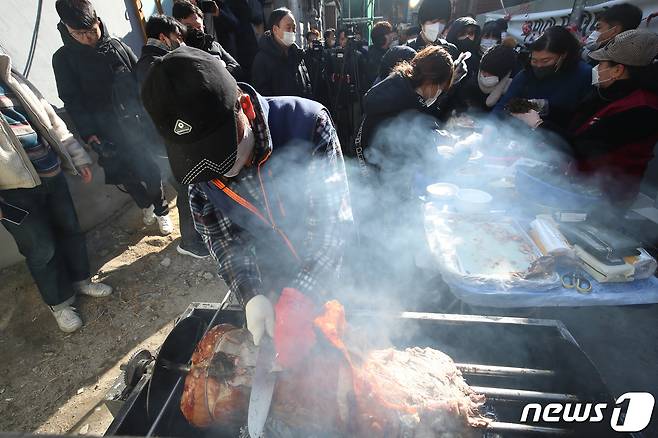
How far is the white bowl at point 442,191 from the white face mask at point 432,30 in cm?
323

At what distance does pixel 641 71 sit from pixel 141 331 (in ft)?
18.6

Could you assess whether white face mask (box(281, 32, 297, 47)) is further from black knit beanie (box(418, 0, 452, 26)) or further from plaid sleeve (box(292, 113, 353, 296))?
plaid sleeve (box(292, 113, 353, 296))

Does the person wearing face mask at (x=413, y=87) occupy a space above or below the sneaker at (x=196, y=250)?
above

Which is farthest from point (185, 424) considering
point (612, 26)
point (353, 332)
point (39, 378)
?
point (612, 26)

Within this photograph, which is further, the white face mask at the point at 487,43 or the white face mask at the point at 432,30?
the white face mask at the point at 487,43

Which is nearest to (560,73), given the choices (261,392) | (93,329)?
(261,392)

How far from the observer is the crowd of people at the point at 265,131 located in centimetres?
160

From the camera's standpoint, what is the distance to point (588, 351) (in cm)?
337

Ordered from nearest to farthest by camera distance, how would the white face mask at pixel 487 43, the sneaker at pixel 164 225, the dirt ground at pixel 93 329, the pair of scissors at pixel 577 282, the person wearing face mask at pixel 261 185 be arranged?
1. the person wearing face mask at pixel 261 185
2. the pair of scissors at pixel 577 282
3. the dirt ground at pixel 93 329
4. the sneaker at pixel 164 225
5. the white face mask at pixel 487 43

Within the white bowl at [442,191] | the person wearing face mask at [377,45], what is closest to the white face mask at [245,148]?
the white bowl at [442,191]

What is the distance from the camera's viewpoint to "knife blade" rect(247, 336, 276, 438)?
5.17 feet

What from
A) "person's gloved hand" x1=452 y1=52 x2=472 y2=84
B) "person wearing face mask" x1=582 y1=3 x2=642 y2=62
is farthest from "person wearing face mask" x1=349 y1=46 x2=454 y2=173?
"person wearing face mask" x1=582 y1=3 x2=642 y2=62

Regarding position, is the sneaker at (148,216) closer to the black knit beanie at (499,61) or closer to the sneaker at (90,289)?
the sneaker at (90,289)

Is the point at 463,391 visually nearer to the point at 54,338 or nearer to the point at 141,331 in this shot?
the point at 141,331
